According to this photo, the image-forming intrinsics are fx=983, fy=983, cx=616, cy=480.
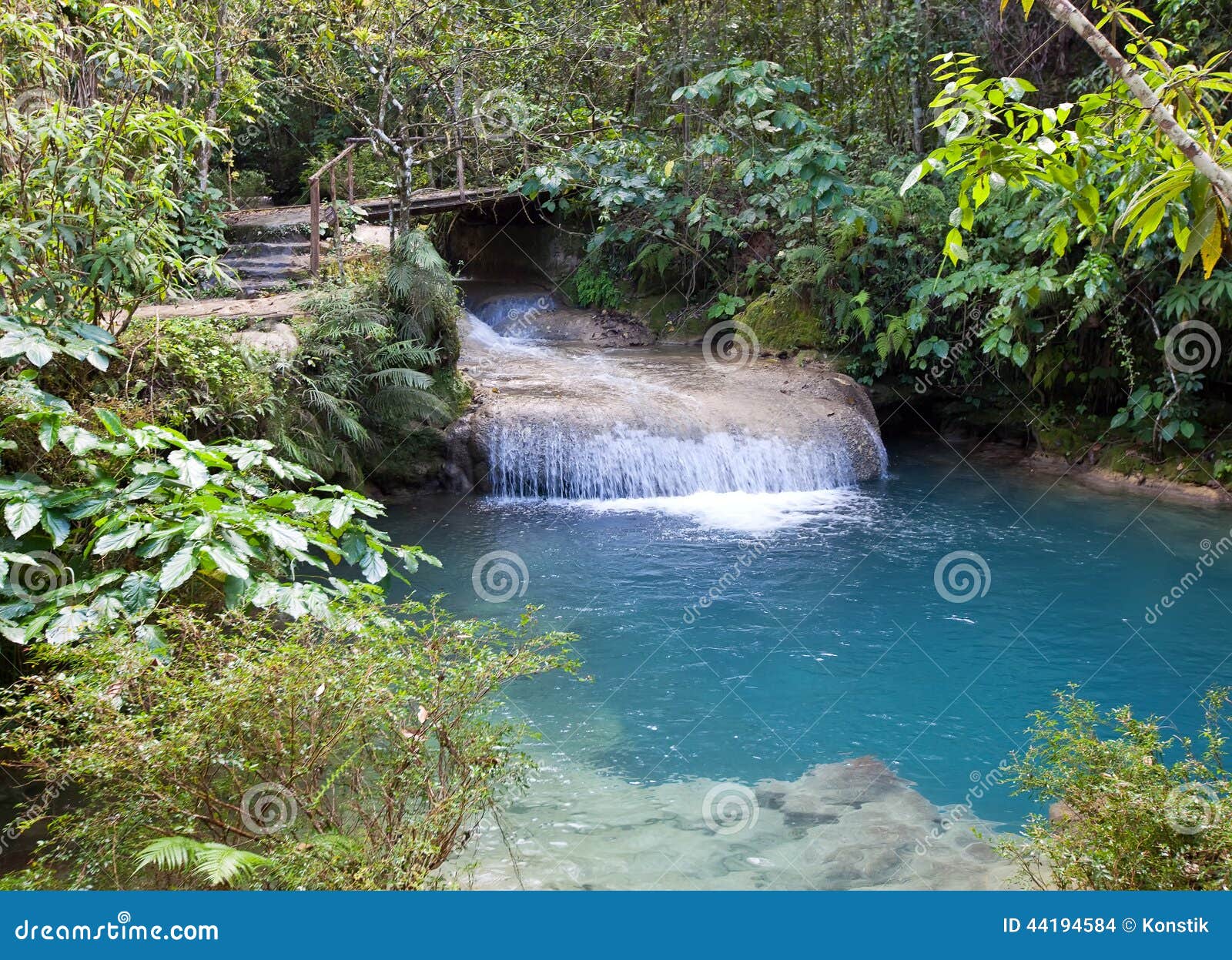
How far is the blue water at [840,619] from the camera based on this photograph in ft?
19.5

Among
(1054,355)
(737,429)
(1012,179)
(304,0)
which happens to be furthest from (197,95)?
(1012,179)

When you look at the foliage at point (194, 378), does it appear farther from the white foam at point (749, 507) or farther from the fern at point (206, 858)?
the fern at point (206, 858)

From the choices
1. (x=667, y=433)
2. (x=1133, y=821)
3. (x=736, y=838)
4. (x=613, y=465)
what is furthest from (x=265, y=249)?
(x=1133, y=821)

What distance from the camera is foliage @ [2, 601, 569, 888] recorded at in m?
3.01

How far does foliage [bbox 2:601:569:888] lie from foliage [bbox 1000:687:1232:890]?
188 centimetres

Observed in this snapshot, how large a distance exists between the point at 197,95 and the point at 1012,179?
12817mm

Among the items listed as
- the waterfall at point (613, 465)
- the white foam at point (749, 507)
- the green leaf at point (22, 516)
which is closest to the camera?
the green leaf at point (22, 516)

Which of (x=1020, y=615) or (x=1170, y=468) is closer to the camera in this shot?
(x=1020, y=615)

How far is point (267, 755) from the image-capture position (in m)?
3.24

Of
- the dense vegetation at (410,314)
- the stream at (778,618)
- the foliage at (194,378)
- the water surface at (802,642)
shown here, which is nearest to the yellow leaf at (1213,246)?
the dense vegetation at (410,314)

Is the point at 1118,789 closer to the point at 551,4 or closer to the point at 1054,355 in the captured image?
the point at 1054,355

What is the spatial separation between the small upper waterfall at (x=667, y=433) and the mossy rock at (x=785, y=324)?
0.59 metres

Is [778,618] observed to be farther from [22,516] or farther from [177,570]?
[22,516]

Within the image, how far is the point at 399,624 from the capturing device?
3.72 m
